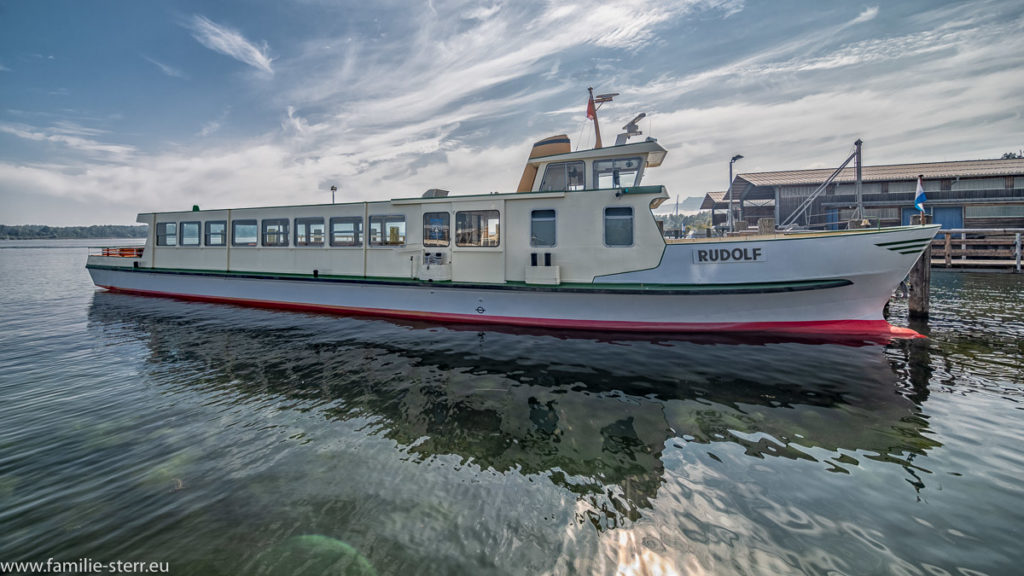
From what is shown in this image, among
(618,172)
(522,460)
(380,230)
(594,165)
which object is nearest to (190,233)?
(380,230)

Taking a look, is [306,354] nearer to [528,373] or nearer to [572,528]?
[528,373]

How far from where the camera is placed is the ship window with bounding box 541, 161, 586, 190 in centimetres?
1088

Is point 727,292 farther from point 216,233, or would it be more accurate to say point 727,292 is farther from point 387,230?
point 216,233

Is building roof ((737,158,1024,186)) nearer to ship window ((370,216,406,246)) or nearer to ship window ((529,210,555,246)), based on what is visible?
ship window ((529,210,555,246))

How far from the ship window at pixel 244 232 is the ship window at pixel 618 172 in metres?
12.0

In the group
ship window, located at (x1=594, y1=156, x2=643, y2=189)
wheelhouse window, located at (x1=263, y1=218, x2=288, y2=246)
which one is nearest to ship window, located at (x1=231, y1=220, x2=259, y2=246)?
wheelhouse window, located at (x1=263, y1=218, x2=288, y2=246)

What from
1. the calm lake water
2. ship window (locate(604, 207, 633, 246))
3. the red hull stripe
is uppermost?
ship window (locate(604, 207, 633, 246))

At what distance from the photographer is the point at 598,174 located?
10.8 m

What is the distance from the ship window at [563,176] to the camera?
1088 centimetres

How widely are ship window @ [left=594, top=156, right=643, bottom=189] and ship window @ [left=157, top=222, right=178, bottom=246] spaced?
651 inches

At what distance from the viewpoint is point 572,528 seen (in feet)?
11.2

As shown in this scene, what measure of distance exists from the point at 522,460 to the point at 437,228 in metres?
8.57

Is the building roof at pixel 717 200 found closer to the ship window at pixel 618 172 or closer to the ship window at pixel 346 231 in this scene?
the ship window at pixel 618 172

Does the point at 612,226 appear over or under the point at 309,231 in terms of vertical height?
under
